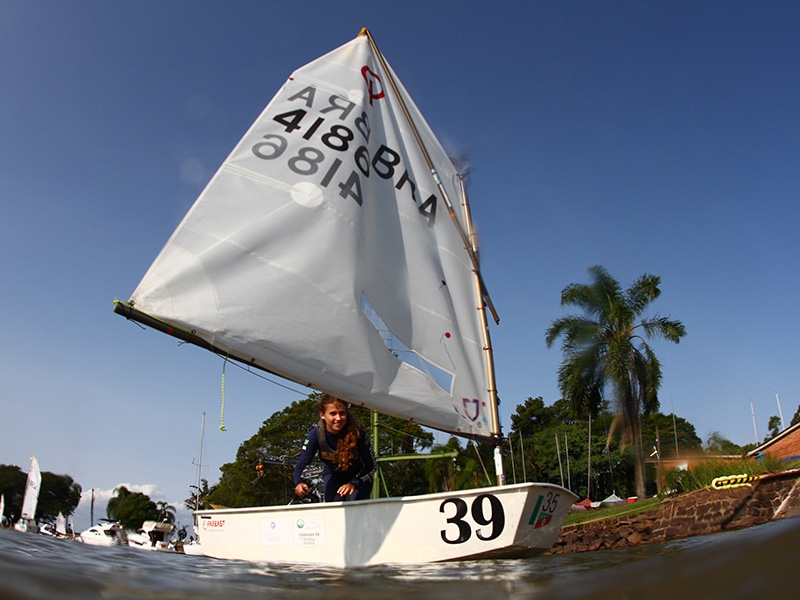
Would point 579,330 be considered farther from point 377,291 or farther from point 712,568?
point 712,568

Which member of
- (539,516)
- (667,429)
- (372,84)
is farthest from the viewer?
(667,429)

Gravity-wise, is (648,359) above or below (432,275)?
above

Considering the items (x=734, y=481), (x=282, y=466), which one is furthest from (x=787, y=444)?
(x=282, y=466)

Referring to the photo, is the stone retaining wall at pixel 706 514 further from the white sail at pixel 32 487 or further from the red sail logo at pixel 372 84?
the white sail at pixel 32 487

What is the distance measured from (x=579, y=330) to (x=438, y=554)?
1687cm

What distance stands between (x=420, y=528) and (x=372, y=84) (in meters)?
5.07

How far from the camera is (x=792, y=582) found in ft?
2.00

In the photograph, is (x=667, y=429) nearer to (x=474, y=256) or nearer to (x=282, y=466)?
(x=282, y=466)

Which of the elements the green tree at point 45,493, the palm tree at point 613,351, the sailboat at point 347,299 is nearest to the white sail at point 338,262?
the sailboat at point 347,299

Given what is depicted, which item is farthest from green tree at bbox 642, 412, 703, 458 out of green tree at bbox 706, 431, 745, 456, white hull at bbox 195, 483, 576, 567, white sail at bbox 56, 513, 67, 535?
white sail at bbox 56, 513, 67, 535

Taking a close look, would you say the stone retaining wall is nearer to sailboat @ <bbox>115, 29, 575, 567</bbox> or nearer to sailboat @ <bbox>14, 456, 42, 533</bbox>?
sailboat @ <bbox>115, 29, 575, 567</bbox>

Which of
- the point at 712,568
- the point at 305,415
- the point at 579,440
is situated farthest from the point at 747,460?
the point at 579,440

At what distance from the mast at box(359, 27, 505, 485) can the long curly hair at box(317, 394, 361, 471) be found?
1809 mm

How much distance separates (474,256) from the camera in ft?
22.0
